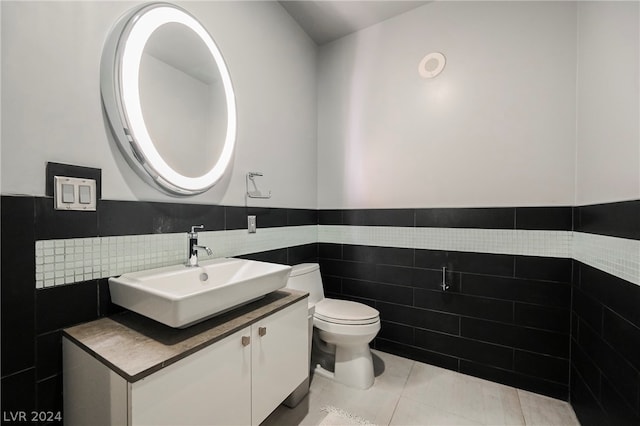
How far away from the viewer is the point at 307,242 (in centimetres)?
218

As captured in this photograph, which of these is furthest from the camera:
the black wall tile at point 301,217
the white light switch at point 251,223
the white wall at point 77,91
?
the black wall tile at point 301,217

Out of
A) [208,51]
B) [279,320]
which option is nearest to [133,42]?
[208,51]

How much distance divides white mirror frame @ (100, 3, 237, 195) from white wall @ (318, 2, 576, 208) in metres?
1.30

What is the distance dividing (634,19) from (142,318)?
2174mm

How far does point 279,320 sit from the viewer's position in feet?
3.78

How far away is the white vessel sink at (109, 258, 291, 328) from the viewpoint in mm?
817

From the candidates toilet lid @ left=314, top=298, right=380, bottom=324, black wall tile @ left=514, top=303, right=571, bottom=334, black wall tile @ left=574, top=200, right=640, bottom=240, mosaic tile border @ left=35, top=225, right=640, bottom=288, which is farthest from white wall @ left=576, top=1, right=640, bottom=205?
toilet lid @ left=314, top=298, right=380, bottom=324

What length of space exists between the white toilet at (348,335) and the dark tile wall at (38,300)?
103 cm

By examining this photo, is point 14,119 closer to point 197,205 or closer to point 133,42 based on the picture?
point 133,42

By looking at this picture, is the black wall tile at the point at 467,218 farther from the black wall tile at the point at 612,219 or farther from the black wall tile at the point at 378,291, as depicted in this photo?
the black wall tile at the point at 378,291

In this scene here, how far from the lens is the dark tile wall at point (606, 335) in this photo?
91cm

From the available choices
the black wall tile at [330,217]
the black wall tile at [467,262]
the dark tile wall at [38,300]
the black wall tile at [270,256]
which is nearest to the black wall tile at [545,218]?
the black wall tile at [467,262]

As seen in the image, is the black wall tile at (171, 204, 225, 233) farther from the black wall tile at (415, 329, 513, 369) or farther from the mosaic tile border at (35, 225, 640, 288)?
the black wall tile at (415, 329, 513, 369)

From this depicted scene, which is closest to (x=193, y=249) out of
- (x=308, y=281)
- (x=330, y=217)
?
(x=308, y=281)
